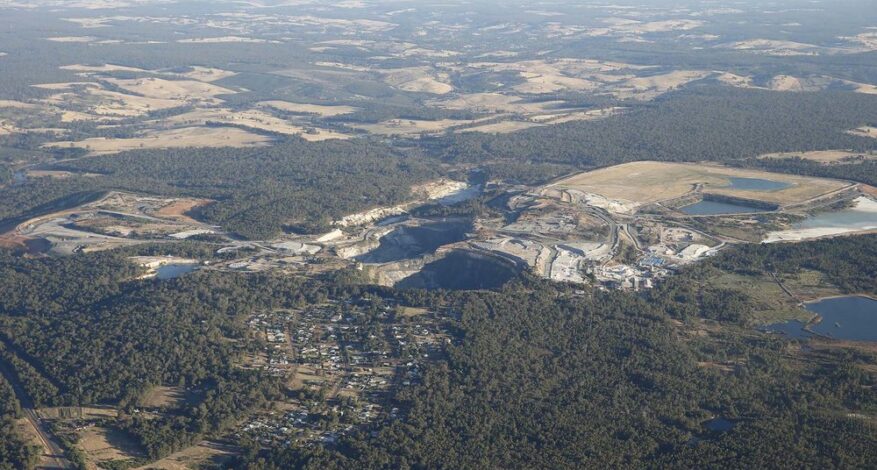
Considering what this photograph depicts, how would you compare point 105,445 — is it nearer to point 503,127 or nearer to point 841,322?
point 841,322

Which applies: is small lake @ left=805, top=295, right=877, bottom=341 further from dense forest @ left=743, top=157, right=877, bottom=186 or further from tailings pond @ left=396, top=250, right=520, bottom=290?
dense forest @ left=743, top=157, right=877, bottom=186

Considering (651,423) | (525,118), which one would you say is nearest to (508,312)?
(651,423)

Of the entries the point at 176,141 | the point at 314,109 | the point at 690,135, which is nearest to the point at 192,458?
the point at 176,141

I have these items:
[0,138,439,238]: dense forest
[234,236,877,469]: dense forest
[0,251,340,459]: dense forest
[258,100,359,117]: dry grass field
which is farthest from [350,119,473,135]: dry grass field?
[234,236,877,469]: dense forest

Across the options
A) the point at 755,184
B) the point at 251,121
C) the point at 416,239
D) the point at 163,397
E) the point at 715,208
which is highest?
the point at 163,397

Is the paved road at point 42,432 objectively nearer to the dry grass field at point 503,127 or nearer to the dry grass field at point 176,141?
the dry grass field at point 176,141

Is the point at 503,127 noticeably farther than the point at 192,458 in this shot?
Yes
